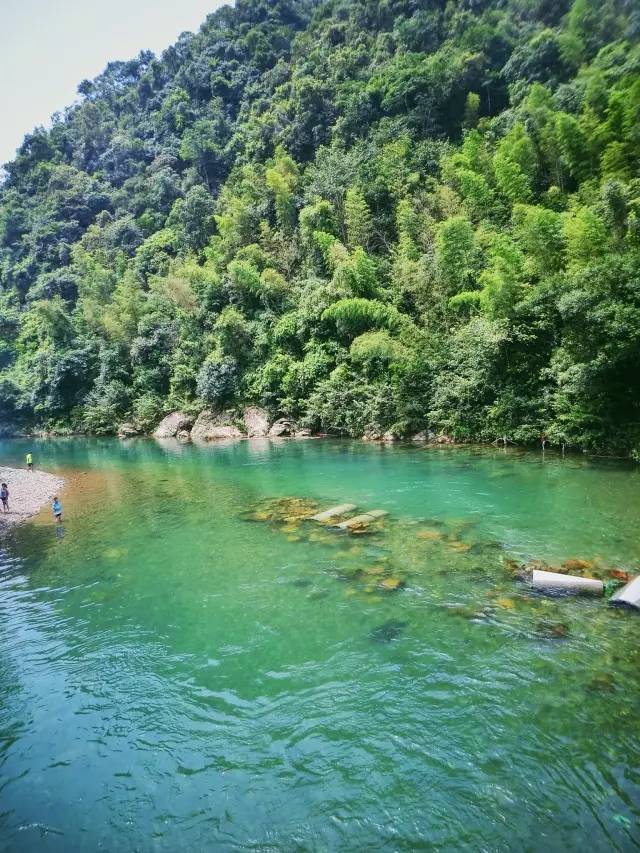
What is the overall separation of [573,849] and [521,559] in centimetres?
636

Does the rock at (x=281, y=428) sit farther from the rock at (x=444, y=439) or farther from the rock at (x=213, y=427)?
the rock at (x=444, y=439)

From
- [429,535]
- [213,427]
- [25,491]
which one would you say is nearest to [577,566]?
[429,535]

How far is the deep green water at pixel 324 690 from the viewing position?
463 centimetres

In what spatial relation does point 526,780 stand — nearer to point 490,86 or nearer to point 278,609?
point 278,609

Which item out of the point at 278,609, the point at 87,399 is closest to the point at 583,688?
the point at 278,609

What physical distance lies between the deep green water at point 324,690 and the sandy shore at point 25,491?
4.23m

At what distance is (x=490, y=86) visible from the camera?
43.2 metres

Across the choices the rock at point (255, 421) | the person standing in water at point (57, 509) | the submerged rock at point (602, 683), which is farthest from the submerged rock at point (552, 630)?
the rock at point (255, 421)

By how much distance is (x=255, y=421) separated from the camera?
3722cm

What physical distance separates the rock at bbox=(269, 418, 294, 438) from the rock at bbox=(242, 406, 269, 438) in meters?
0.77

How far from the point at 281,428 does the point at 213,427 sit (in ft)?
23.8

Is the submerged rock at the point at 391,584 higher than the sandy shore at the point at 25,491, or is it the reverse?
the sandy shore at the point at 25,491

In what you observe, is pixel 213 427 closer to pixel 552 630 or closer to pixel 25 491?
pixel 25 491

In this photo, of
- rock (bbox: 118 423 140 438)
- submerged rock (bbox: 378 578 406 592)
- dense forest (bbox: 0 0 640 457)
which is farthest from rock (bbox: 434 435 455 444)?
rock (bbox: 118 423 140 438)
